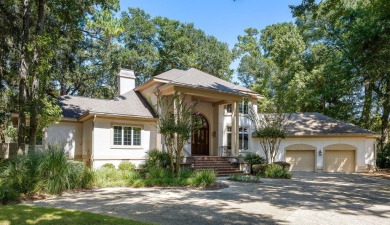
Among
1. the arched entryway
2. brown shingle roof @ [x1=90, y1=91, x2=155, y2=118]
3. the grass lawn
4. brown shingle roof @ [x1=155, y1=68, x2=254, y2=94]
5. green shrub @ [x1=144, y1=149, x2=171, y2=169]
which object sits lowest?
the grass lawn

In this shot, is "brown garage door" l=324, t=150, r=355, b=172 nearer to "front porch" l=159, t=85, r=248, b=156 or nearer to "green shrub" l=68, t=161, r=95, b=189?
"front porch" l=159, t=85, r=248, b=156

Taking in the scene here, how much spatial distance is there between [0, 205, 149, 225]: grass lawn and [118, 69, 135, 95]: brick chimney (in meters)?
15.7

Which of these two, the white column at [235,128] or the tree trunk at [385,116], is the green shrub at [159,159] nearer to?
the white column at [235,128]

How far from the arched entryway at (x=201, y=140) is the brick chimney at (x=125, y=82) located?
18.9 ft

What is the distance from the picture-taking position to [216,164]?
18.0m

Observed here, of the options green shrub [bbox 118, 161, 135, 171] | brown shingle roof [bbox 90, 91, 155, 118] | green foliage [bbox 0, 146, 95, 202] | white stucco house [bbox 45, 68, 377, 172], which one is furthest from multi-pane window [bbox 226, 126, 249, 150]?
green foliage [bbox 0, 146, 95, 202]

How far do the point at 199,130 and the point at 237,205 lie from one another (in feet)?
43.1

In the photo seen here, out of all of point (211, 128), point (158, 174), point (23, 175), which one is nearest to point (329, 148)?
point (211, 128)

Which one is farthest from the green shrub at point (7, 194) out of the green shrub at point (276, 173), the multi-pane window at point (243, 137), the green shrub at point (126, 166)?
the multi-pane window at point (243, 137)

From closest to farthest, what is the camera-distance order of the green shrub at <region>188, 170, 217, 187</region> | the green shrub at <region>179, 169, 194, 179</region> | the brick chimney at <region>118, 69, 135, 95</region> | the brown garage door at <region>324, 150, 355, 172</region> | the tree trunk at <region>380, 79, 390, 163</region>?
1. the green shrub at <region>188, 170, 217, 187</region>
2. the green shrub at <region>179, 169, 194, 179</region>
3. the brick chimney at <region>118, 69, 135, 95</region>
4. the brown garage door at <region>324, 150, 355, 172</region>
5. the tree trunk at <region>380, 79, 390, 163</region>

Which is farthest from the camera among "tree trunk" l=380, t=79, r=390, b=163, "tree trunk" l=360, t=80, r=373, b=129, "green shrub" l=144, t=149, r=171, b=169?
"tree trunk" l=360, t=80, r=373, b=129

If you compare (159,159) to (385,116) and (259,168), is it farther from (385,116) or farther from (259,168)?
(385,116)

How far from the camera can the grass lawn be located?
18.8 ft

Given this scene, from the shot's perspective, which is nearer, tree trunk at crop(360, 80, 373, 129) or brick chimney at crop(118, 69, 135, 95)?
brick chimney at crop(118, 69, 135, 95)
